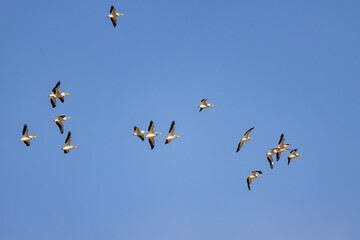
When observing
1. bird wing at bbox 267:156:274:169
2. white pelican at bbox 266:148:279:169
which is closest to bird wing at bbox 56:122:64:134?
white pelican at bbox 266:148:279:169

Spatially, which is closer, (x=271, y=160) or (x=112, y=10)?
(x=112, y=10)

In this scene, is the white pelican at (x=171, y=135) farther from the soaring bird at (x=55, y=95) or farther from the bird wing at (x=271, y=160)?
the soaring bird at (x=55, y=95)

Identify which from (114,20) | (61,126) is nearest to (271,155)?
(114,20)

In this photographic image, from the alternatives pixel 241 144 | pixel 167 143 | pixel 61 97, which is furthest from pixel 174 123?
pixel 61 97

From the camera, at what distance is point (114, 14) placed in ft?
217

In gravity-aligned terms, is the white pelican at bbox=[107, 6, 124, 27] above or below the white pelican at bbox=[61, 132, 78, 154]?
above

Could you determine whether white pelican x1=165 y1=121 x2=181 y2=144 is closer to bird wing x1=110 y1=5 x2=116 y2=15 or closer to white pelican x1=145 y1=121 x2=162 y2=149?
white pelican x1=145 y1=121 x2=162 y2=149

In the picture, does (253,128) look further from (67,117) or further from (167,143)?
(67,117)

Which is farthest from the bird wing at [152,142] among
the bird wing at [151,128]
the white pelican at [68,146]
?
the white pelican at [68,146]

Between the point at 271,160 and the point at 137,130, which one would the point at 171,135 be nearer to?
the point at 137,130

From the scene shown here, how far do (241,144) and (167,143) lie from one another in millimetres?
7829

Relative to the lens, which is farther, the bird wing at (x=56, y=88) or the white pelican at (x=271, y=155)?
the white pelican at (x=271, y=155)

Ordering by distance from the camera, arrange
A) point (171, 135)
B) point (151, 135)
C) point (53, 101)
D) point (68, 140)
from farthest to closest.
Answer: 1. point (68, 140)
2. point (171, 135)
3. point (151, 135)
4. point (53, 101)

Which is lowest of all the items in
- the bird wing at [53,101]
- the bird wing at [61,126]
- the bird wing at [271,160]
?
the bird wing at [61,126]
